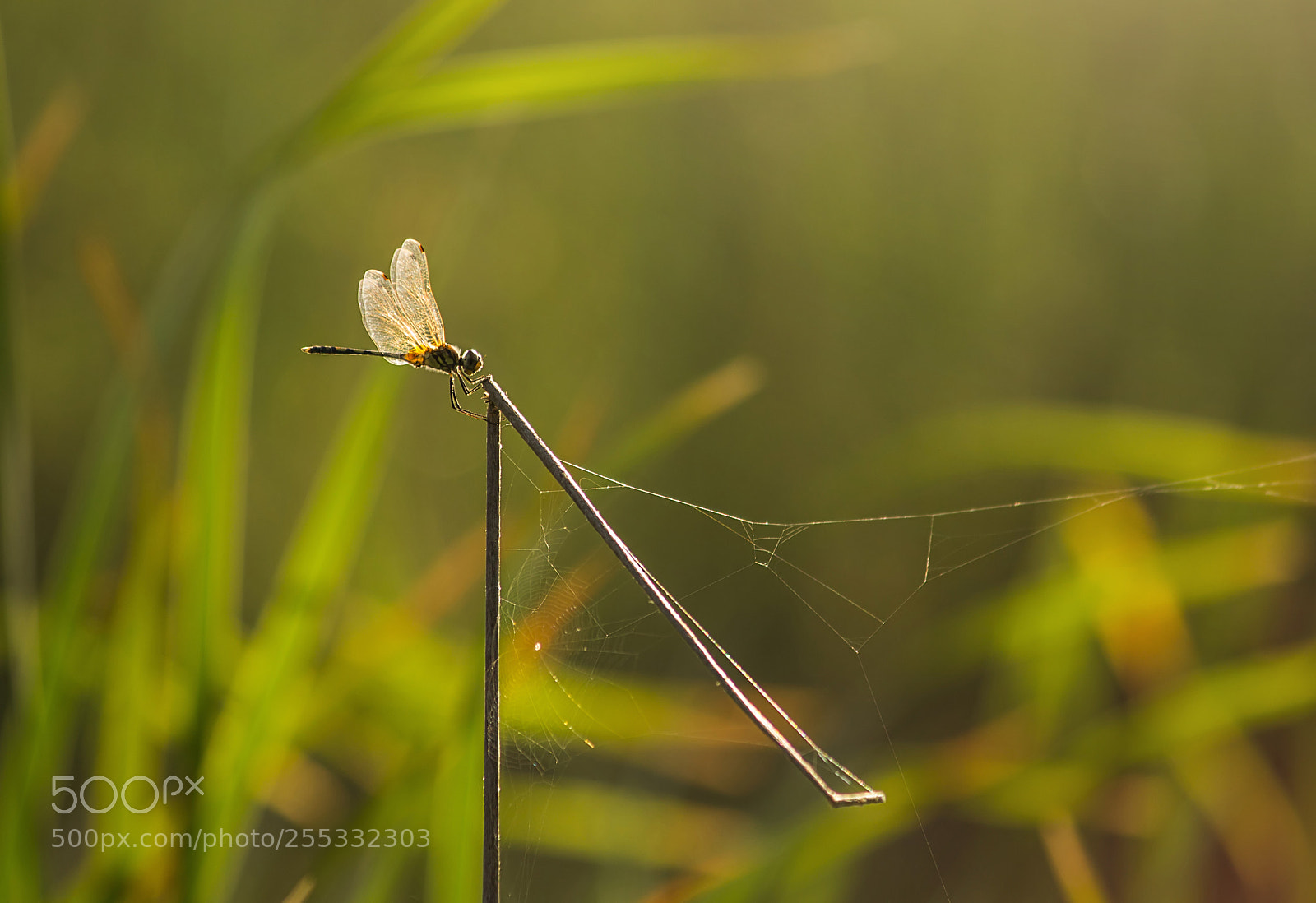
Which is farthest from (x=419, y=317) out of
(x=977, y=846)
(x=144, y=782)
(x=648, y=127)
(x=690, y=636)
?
(x=648, y=127)

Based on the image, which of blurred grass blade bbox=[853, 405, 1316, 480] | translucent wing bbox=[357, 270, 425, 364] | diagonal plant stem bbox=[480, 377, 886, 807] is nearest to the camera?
diagonal plant stem bbox=[480, 377, 886, 807]

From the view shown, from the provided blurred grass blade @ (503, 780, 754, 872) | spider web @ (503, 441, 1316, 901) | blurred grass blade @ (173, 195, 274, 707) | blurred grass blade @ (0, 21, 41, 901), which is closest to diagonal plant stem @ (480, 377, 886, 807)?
spider web @ (503, 441, 1316, 901)

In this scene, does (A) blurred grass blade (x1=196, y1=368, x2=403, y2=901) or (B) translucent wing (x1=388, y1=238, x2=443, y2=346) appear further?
(A) blurred grass blade (x1=196, y1=368, x2=403, y2=901)

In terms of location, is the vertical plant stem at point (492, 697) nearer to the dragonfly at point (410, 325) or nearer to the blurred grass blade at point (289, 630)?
the dragonfly at point (410, 325)

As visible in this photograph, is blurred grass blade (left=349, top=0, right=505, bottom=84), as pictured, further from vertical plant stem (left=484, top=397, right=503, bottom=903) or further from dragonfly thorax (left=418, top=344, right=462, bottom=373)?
vertical plant stem (left=484, top=397, right=503, bottom=903)

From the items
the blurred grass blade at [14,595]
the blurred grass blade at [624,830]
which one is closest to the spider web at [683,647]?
the blurred grass blade at [624,830]

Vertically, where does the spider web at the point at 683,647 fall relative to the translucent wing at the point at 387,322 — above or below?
below

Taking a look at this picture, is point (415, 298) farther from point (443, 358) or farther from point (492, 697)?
point (492, 697)
